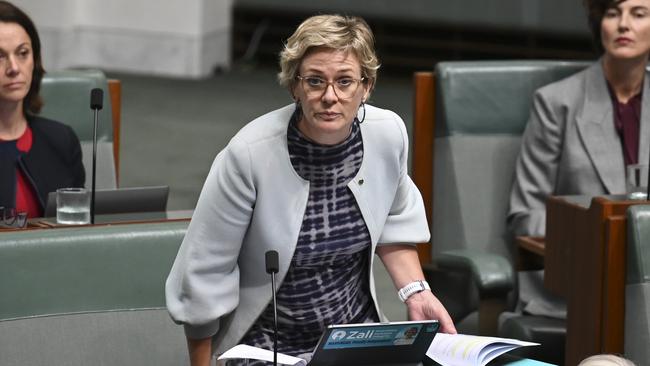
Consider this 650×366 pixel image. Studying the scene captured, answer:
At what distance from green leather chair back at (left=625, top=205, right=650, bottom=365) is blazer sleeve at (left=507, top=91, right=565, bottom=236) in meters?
0.90

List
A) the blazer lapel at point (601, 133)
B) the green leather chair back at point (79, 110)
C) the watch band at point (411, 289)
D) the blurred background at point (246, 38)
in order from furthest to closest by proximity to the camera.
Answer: the blurred background at point (246, 38) → the green leather chair back at point (79, 110) → the blazer lapel at point (601, 133) → the watch band at point (411, 289)

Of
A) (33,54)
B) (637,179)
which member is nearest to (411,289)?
(637,179)

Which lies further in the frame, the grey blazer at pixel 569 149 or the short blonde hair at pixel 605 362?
the grey blazer at pixel 569 149

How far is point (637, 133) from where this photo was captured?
4.16m

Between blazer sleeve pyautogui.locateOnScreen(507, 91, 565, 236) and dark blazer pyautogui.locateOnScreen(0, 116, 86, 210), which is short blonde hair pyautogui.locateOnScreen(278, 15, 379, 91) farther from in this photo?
blazer sleeve pyautogui.locateOnScreen(507, 91, 565, 236)

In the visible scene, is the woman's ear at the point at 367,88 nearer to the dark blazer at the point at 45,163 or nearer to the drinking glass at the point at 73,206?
the drinking glass at the point at 73,206

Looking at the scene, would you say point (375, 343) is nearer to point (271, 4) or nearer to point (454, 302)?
point (454, 302)

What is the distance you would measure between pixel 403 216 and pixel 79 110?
1.67 m

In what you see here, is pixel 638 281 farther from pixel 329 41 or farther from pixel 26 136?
pixel 26 136

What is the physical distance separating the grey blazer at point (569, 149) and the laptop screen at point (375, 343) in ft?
5.35

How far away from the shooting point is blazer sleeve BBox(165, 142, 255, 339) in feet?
8.64

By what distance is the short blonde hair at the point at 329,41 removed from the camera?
103 inches

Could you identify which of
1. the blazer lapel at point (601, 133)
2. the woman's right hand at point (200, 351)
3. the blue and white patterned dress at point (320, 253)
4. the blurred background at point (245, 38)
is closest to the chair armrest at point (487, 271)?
the blazer lapel at point (601, 133)

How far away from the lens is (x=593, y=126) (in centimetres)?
414
